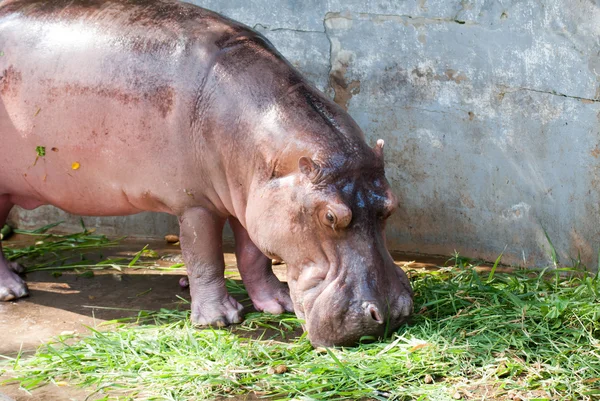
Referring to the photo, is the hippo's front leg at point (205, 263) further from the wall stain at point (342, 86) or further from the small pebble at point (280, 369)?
the wall stain at point (342, 86)

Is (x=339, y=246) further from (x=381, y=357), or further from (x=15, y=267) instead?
(x=15, y=267)

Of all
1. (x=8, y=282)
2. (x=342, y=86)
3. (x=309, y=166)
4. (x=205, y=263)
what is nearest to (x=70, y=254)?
(x=8, y=282)

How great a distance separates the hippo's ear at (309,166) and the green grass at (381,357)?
2.54ft

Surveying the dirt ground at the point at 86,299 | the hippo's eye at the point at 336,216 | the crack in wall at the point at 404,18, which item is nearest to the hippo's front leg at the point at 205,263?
the dirt ground at the point at 86,299

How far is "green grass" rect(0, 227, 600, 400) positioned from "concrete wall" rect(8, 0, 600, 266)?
0.83m

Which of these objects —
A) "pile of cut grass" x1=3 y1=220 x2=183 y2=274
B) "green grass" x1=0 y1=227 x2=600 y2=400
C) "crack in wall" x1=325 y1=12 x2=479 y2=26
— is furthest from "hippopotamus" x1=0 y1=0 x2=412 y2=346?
"crack in wall" x1=325 y1=12 x2=479 y2=26

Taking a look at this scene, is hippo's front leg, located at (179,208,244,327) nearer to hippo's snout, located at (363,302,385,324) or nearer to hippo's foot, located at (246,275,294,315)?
hippo's foot, located at (246,275,294,315)

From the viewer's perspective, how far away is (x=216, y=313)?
5.08 meters

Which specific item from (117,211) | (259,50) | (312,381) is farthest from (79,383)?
(259,50)

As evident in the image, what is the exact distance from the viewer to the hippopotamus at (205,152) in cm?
451

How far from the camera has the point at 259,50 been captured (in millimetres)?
5105

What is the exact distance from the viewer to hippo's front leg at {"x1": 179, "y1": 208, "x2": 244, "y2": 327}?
16.8 feet

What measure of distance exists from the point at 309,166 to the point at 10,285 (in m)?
2.10

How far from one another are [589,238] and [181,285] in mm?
Result: 2330
